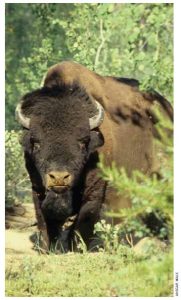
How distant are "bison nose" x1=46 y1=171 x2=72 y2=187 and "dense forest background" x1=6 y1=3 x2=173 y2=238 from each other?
905 millimetres

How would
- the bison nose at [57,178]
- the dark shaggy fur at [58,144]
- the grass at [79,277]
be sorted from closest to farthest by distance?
the grass at [79,277] < the bison nose at [57,178] < the dark shaggy fur at [58,144]

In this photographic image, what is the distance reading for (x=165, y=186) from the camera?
5918 mm

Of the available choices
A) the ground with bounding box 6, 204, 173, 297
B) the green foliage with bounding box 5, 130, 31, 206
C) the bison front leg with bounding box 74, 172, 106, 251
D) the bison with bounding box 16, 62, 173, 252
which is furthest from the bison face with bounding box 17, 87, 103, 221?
the green foliage with bounding box 5, 130, 31, 206

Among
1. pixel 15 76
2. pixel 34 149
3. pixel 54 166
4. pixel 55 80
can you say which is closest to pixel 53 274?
pixel 54 166

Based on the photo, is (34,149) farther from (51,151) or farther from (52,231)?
(52,231)

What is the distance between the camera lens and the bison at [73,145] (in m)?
9.09

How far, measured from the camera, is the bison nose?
874 cm

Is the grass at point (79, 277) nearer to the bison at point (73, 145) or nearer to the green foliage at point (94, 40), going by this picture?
the bison at point (73, 145)

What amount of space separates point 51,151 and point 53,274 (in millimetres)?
1706

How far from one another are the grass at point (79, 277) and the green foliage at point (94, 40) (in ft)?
6.62

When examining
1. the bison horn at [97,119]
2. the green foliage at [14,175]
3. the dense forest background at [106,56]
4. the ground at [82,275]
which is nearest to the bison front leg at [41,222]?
the ground at [82,275]

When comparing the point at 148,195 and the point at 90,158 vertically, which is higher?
the point at 148,195

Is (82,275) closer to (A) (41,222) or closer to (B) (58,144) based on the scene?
(B) (58,144)

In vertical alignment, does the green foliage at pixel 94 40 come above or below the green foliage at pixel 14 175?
above
